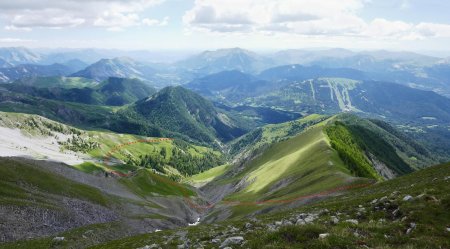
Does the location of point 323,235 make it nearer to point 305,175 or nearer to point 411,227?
point 411,227

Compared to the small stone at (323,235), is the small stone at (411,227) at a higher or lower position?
lower

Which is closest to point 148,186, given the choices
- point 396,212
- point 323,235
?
point 396,212

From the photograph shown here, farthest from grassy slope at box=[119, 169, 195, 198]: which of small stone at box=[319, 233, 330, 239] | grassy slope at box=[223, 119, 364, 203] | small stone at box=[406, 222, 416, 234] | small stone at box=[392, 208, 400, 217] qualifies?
small stone at box=[319, 233, 330, 239]

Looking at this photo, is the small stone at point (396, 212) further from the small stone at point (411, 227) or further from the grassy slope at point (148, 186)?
the grassy slope at point (148, 186)

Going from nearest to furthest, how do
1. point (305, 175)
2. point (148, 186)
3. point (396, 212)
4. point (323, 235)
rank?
point (323, 235)
point (396, 212)
point (305, 175)
point (148, 186)

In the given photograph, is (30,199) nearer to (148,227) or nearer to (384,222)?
(148,227)

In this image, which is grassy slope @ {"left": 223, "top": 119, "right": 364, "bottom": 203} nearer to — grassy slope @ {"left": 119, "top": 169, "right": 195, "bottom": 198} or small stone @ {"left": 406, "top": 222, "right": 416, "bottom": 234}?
grassy slope @ {"left": 119, "top": 169, "right": 195, "bottom": 198}

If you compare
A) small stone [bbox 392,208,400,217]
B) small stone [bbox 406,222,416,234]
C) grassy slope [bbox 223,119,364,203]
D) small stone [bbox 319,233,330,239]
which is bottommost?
grassy slope [bbox 223,119,364,203]

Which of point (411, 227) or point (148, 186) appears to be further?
point (148, 186)

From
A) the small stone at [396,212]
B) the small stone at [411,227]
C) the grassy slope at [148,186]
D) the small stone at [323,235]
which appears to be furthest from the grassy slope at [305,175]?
the small stone at [323,235]

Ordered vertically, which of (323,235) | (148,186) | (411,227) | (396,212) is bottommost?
(148,186)

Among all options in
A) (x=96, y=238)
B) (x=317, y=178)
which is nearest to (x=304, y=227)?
(x=96, y=238)
